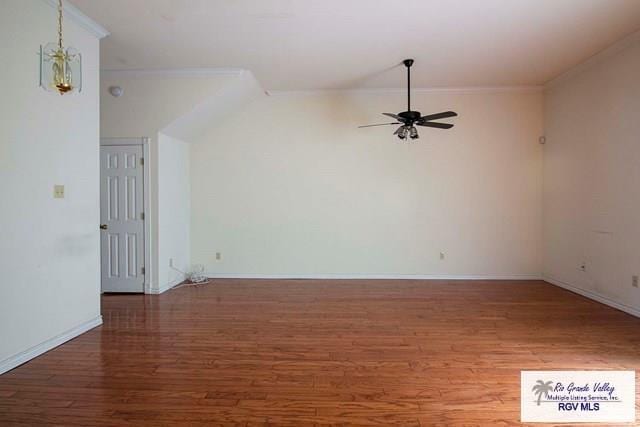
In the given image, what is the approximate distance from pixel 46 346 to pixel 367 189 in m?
4.46

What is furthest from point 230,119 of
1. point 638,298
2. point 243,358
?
point 638,298

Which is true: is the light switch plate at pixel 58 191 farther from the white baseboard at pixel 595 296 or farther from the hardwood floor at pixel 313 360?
the white baseboard at pixel 595 296

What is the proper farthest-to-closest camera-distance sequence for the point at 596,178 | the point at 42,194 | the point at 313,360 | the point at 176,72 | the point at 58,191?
the point at 176,72 → the point at 596,178 → the point at 58,191 → the point at 42,194 → the point at 313,360

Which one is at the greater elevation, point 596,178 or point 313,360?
point 596,178

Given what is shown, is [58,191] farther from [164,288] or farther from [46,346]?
[164,288]

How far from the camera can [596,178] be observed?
178 inches

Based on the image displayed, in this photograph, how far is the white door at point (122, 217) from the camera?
16.1 ft

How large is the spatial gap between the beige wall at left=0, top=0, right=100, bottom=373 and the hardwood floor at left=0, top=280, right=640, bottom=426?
0.30 meters

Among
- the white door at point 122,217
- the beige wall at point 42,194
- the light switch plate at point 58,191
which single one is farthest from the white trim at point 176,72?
the light switch plate at point 58,191

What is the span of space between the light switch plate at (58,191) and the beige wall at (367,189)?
2.74m

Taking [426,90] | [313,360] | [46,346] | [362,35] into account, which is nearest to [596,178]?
[426,90]

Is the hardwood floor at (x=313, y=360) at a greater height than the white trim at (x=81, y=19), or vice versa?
the white trim at (x=81, y=19)

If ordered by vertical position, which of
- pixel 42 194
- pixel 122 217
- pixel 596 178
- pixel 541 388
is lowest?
pixel 541 388

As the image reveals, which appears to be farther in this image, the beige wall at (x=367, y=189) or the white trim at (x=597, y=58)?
the beige wall at (x=367, y=189)
